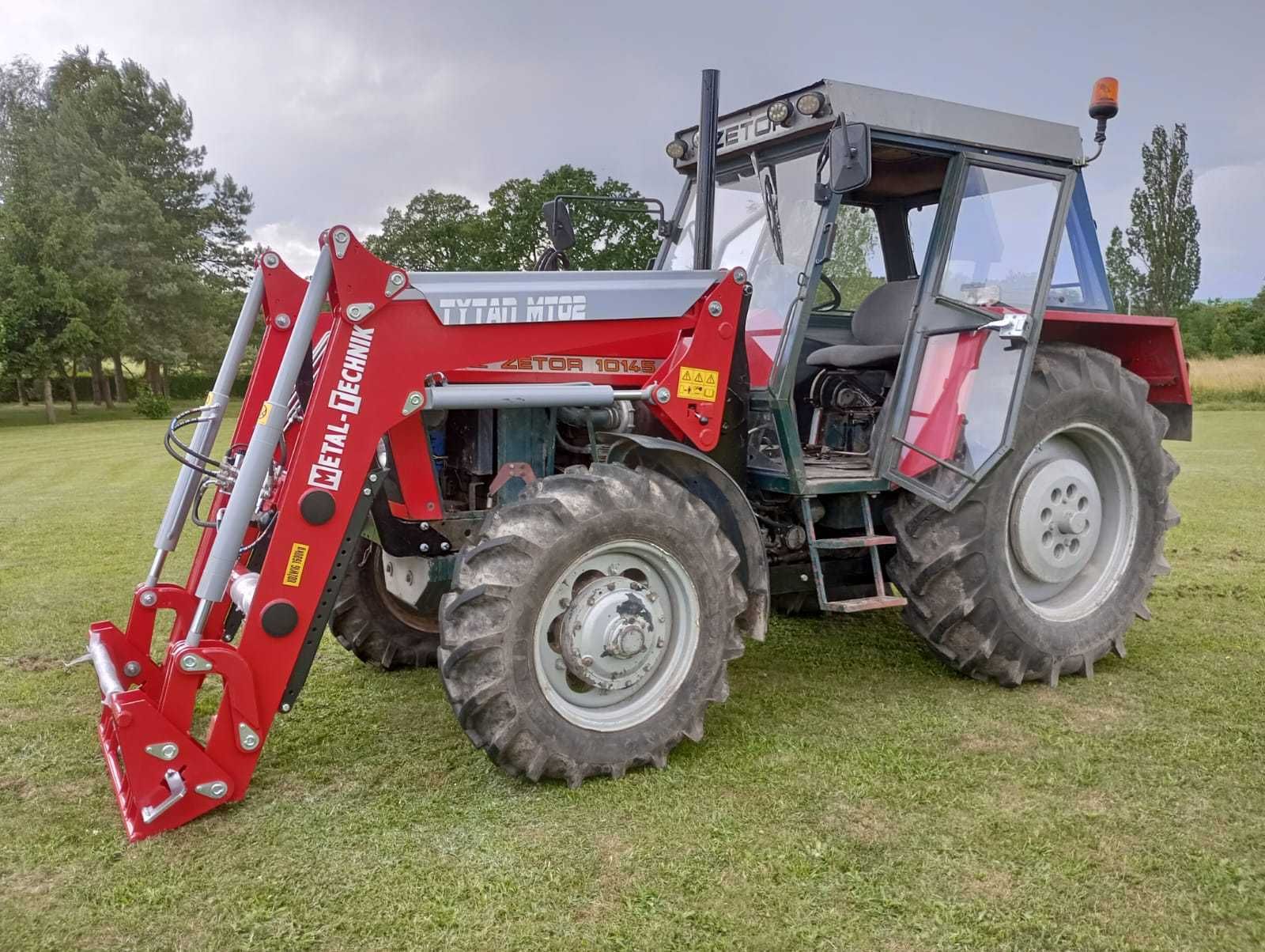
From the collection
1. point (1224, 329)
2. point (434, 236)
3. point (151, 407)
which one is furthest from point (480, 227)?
point (1224, 329)

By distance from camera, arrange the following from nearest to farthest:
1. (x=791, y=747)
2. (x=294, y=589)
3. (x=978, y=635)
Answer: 1. (x=294, y=589)
2. (x=791, y=747)
3. (x=978, y=635)

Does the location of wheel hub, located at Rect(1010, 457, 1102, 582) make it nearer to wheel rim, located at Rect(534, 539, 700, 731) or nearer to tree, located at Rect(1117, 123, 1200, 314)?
wheel rim, located at Rect(534, 539, 700, 731)

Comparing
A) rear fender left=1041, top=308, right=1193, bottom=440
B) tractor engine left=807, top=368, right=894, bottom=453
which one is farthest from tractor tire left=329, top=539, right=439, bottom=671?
rear fender left=1041, top=308, right=1193, bottom=440

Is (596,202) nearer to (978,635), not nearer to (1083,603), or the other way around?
(978,635)

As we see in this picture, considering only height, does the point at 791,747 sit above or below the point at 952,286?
below

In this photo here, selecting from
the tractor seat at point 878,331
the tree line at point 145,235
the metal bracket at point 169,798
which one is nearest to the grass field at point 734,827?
the metal bracket at point 169,798

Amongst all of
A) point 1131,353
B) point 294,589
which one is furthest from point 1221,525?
point 294,589

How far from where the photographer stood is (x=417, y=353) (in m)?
3.56

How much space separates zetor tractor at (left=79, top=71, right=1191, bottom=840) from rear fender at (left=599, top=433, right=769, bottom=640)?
0.01 meters

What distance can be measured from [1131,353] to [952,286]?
4.63 ft

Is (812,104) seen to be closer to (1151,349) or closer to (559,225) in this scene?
(559,225)

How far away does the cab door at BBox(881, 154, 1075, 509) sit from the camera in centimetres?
452

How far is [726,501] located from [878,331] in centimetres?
171

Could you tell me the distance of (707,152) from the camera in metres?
4.18
